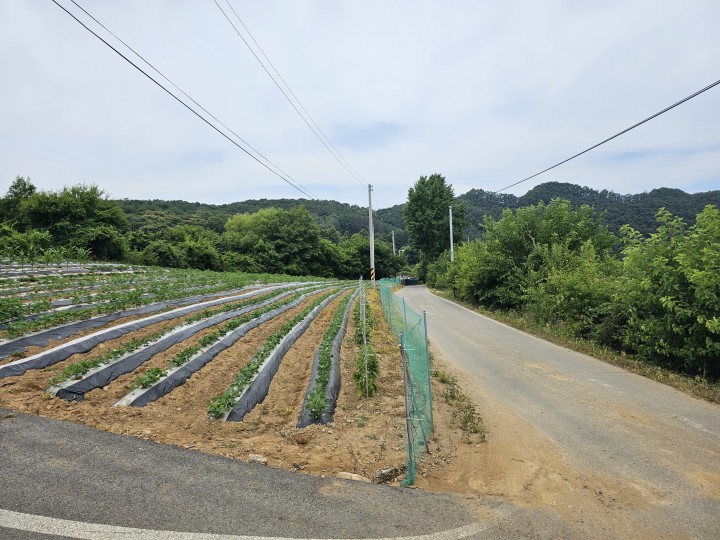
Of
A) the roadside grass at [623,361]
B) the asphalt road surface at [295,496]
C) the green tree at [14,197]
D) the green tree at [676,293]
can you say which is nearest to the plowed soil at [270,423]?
the asphalt road surface at [295,496]

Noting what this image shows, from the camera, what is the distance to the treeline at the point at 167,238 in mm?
35750

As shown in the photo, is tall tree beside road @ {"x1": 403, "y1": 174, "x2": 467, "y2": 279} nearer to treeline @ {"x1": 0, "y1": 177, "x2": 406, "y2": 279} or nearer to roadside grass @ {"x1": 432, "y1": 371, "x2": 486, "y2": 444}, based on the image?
treeline @ {"x1": 0, "y1": 177, "x2": 406, "y2": 279}

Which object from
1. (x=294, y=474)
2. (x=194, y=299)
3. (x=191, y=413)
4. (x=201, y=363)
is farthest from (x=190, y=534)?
(x=194, y=299)

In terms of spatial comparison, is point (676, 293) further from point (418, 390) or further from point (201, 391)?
point (201, 391)

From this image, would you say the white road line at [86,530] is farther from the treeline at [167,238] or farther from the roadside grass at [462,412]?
the treeline at [167,238]

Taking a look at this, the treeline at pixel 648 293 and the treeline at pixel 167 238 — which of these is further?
the treeline at pixel 167 238

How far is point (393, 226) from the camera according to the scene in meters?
115

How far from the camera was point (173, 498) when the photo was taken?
3742 mm

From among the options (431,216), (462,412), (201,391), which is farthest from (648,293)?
(431,216)

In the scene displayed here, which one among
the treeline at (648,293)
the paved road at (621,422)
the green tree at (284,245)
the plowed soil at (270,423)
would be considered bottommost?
the paved road at (621,422)

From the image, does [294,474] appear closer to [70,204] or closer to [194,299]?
[194,299]

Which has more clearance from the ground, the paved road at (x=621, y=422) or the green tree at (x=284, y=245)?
the green tree at (x=284, y=245)

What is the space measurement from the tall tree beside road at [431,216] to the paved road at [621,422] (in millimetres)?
50095

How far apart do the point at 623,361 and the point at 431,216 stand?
51.6 metres
